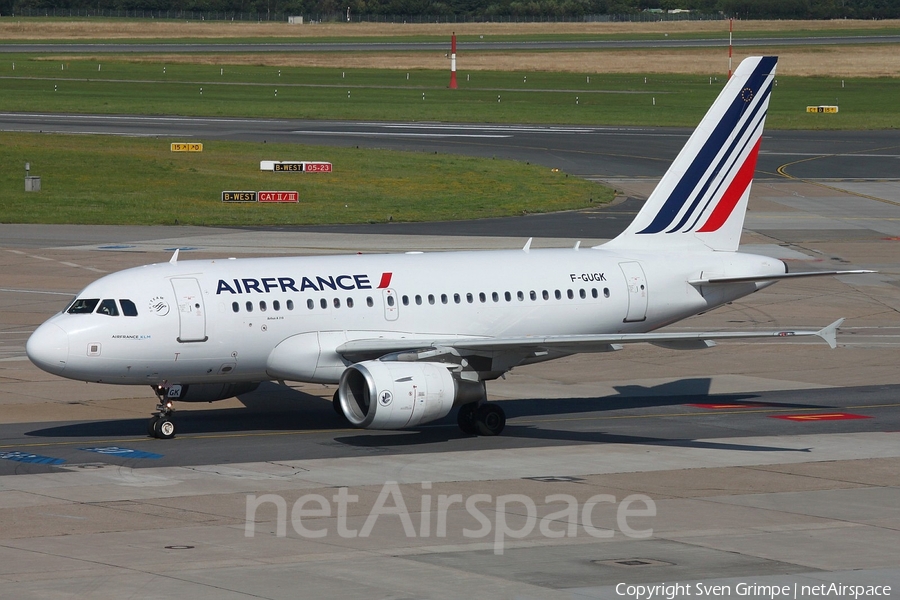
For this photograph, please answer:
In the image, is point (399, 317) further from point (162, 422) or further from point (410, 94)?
point (410, 94)

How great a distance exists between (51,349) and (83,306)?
1.49m

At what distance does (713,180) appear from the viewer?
126 ft

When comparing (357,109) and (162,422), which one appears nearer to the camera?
(162,422)

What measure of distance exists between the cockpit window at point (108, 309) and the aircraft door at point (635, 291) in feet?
45.0

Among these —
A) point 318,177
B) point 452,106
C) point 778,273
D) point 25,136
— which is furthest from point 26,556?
point 452,106

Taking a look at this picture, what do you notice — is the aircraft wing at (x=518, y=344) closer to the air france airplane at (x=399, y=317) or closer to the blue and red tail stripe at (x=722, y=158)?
the air france airplane at (x=399, y=317)

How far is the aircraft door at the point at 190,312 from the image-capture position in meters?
31.1

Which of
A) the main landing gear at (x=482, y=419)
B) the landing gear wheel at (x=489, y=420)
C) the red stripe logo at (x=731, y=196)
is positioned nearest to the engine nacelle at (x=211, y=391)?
the main landing gear at (x=482, y=419)

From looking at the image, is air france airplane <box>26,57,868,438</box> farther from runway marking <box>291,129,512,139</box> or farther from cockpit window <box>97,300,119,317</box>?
runway marking <box>291,129,512,139</box>

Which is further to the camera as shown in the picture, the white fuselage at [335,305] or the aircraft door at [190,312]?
the aircraft door at [190,312]

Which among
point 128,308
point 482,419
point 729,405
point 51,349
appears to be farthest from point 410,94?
point 51,349

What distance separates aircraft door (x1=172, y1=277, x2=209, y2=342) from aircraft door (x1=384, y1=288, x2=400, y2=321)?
4.61m

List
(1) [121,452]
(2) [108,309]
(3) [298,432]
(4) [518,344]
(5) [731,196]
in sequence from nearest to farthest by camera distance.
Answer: (1) [121,452] < (2) [108,309] < (4) [518,344] < (3) [298,432] < (5) [731,196]

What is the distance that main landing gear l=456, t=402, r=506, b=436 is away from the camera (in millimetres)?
32625
